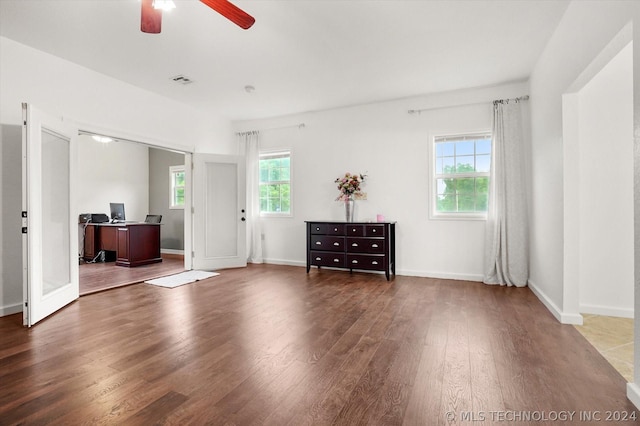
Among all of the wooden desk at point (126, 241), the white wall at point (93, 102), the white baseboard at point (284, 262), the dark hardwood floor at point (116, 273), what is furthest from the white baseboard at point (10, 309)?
the white baseboard at point (284, 262)

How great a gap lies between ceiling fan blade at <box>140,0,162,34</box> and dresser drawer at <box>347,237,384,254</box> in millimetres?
3571

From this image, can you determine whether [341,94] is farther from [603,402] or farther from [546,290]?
[603,402]

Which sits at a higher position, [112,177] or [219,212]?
[112,177]

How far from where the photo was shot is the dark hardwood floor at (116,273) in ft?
14.4

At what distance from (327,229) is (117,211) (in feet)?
16.4

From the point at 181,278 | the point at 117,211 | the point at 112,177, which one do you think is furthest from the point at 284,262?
Result: the point at 112,177

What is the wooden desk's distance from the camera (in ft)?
19.7

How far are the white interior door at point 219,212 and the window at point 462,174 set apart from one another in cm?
342

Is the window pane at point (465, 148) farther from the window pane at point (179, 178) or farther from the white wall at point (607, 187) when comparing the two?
the window pane at point (179, 178)

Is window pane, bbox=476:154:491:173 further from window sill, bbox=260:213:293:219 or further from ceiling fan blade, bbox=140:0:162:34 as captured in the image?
ceiling fan blade, bbox=140:0:162:34

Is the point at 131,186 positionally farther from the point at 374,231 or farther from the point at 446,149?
the point at 446,149

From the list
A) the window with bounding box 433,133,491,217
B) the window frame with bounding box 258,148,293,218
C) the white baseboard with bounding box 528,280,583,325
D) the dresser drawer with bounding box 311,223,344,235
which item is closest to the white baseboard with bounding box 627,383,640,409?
the white baseboard with bounding box 528,280,583,325

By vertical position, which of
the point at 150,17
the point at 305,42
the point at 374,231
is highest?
the point at 305,42

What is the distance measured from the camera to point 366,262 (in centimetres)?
474
